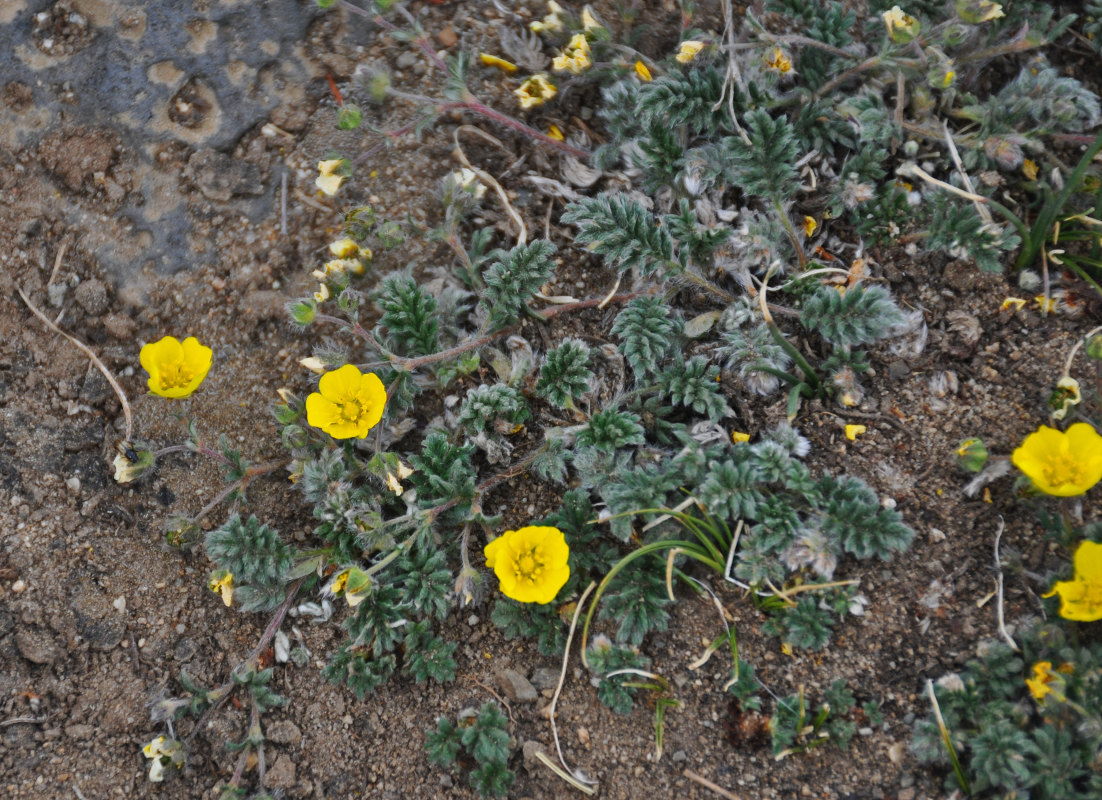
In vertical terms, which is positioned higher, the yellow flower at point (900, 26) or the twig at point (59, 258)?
the yellow flower at point (900, 26)

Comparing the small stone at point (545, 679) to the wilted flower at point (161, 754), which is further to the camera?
the small stone at point (545, 679)

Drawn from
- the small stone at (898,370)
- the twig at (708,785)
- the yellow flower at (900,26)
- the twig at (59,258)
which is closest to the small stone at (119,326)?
the twig at (59,258)

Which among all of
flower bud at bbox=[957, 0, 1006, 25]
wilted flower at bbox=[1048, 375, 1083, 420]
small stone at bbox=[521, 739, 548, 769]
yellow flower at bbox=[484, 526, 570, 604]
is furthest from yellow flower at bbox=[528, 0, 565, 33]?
small stone at bbox=[521, 739, 548, 769]

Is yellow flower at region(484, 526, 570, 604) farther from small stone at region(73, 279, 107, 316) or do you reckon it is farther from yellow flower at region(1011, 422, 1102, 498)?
small stone at region(73, 279, 107, 316)

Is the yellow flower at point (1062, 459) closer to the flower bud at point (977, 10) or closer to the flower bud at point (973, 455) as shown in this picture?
the flower bud at point (973, 455)

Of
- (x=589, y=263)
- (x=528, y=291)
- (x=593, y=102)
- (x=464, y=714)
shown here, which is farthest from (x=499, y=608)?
(x=593, y=102)

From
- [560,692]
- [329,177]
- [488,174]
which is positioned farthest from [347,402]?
[560,692]

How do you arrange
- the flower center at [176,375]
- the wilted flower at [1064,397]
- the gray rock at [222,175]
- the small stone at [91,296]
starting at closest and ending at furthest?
the wilted flower at [1064,397], the flower center at [176,375], the small stone at [91,296], the gray rock at [222,175]

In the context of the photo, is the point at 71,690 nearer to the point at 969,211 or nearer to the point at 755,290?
the point at 755,290
